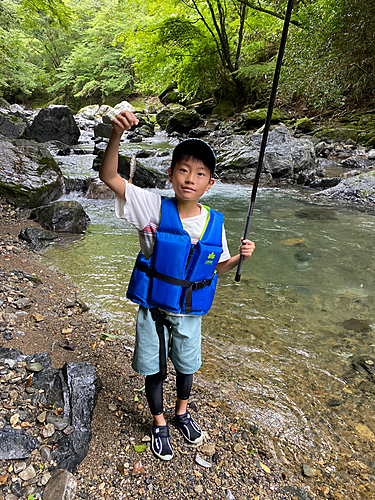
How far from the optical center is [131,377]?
2529 millimetres

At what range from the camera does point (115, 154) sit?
5.28 ft

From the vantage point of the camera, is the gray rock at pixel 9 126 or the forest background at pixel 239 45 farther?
the gray rock at pixel 9 126

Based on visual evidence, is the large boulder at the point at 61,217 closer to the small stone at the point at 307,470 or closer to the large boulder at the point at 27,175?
the large boulder at the point at 27,175

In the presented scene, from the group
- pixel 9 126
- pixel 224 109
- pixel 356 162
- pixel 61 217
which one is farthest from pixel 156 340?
pixel 224 109

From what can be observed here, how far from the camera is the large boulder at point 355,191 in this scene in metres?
9.43

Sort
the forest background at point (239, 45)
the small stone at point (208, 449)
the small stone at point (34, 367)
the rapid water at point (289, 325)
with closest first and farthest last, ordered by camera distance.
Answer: the small stone at point (208, 449)
the small stone at point (34, 367)
the rapid water at point (289, 325)
the forest background at point (239, 45)

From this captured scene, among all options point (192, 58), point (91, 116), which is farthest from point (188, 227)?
point (91, 116)

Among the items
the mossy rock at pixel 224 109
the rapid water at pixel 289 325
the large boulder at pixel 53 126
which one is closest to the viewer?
the rapid water at pixel 289 325

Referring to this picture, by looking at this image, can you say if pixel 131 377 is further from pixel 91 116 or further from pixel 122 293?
pixel 91 116

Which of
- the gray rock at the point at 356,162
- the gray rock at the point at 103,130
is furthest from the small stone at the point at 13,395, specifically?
the gray rock at the point at 103,130

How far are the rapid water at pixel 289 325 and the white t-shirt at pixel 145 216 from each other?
1515 millimetres

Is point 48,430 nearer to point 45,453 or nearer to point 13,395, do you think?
point 45,453

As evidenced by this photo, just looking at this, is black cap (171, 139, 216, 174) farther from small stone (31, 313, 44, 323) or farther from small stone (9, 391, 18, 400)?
small stone (31, 313, 44, 323)

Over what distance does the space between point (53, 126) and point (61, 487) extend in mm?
18550
